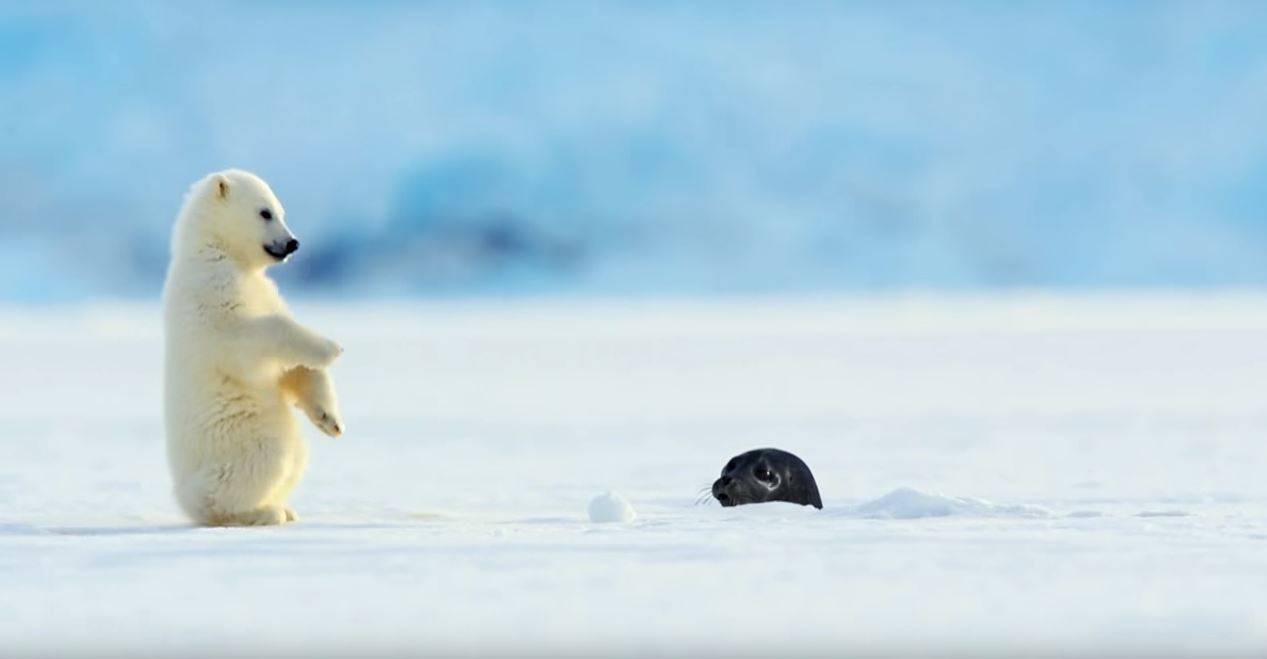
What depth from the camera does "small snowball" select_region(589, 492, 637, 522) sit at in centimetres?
620

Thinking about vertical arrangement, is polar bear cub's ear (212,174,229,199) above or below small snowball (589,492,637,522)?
above

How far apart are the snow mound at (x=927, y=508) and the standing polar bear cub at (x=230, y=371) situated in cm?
187

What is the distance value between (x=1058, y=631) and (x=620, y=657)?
0.97 m

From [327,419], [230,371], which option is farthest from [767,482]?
[230,371]

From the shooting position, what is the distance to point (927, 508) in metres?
6.16

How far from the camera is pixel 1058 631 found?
12.6ft

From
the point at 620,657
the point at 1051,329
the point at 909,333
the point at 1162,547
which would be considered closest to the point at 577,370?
the point at 909,333

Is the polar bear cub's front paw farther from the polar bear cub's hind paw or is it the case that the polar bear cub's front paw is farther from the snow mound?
the snow mound

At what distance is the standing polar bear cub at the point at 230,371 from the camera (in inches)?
232

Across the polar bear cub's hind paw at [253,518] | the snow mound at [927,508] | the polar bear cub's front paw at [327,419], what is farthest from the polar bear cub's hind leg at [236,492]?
A: the snow mound at [927,508]

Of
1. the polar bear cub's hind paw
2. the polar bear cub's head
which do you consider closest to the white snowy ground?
the polar bear cub's hind paw

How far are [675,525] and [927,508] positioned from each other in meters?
0.93

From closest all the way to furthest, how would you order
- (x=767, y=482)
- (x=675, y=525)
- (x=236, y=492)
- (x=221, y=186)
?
(x=675, y=525) → (x=236, y=492) → (x=221, y=186) → (x=767, y=482)

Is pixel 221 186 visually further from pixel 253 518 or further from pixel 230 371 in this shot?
pixel 253 518
